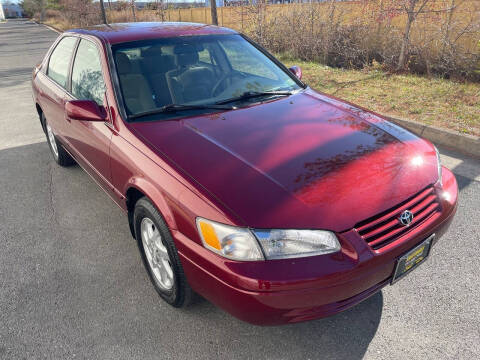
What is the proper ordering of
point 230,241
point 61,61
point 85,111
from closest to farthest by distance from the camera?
point 230,241
point 85,111
point 61,61

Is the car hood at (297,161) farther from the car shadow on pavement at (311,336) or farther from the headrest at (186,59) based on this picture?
the car shadow on pavement at (311,336)

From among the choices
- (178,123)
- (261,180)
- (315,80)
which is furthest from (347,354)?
(315,80)

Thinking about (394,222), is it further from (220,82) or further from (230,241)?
(220,82)

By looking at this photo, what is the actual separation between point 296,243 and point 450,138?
376 centimetres

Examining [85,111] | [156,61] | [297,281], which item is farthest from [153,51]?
[297,281]

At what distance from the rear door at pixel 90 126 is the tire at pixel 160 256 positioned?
0.57 meters

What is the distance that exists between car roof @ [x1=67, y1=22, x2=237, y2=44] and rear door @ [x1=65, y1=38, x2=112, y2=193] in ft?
0.46

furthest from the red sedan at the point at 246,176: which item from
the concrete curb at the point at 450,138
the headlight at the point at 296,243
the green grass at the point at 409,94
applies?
the green grass at the point at 409,94

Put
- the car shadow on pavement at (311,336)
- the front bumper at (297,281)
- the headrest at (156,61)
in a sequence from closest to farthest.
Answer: the front bumper at (297,281) < the car shadow on pavement at (311,336) < the headrest at (156,61)

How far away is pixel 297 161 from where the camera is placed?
2053mm

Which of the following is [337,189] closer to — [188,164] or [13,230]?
[188,164]

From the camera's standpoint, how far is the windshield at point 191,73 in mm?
2637

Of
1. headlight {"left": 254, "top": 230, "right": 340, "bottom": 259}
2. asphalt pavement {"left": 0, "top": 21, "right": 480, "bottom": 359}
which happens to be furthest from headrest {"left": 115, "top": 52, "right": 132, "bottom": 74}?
headlight {"left": 254, "top": 230, "right": 340, "bottom": 259}

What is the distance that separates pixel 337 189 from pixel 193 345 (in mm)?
1179
